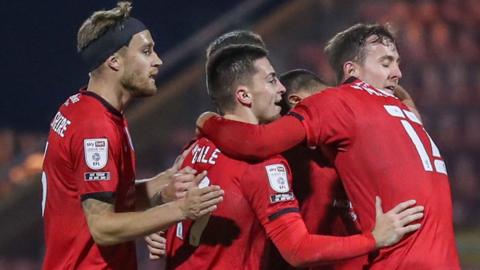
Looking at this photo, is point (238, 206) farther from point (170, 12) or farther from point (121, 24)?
point (170, 12)

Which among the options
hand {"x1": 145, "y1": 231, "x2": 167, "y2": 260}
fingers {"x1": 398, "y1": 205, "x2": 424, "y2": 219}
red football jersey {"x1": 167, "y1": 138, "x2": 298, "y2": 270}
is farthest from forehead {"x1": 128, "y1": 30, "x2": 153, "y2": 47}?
fingers {"x1": 398, "y1": 205, "x2": 424, "y2": 219}

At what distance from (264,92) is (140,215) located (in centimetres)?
70

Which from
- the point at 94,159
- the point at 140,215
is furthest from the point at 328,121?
the point at 94,159

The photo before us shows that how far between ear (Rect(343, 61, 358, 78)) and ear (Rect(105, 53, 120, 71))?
38.8 inches

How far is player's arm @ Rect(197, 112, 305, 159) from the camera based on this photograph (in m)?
4.30

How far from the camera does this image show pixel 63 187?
444cm

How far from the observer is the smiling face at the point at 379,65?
4.73 metres

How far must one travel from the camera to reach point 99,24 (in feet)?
15.3

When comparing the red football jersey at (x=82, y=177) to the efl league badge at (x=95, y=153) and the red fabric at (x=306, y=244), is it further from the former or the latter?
the red fabric at (x=306, y=244)

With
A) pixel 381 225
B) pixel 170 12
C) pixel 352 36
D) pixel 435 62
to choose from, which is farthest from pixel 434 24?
pixel 381 225

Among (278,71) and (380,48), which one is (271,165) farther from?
(278,71)

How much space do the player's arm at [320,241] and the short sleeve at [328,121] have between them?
0.35 metres

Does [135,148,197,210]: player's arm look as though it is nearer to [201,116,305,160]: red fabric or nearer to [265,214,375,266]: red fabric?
[201,116,305,160]: red fabric

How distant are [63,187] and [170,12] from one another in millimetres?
7570
